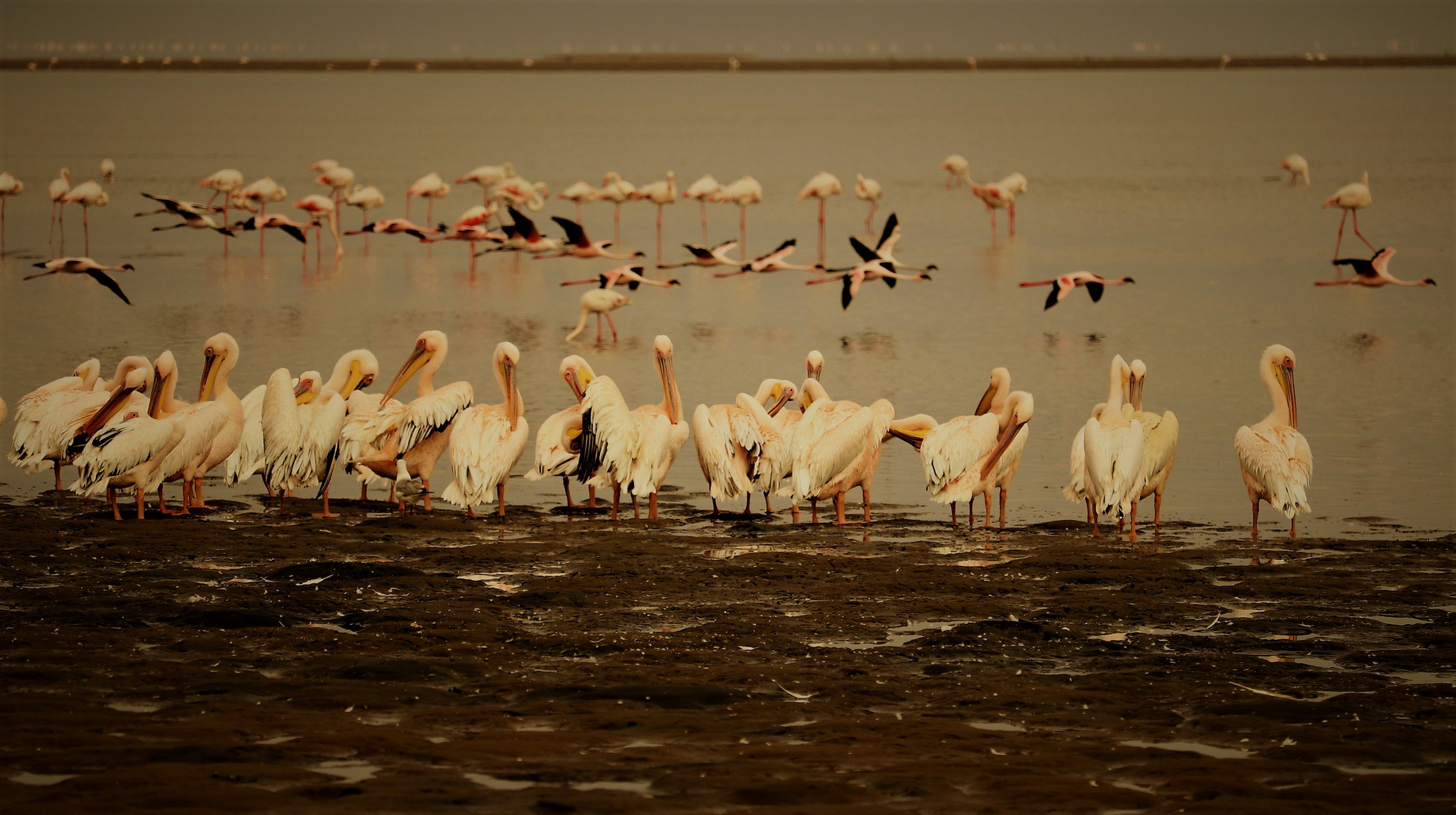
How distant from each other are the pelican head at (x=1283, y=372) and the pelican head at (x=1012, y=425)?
1492 mm

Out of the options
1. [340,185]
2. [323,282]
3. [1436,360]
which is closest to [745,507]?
[1436,360]

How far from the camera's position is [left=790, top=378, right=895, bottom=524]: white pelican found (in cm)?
948

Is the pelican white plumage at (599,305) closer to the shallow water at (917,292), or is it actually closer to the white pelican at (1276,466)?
the shallow water at (917,292)

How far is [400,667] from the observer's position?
620cm

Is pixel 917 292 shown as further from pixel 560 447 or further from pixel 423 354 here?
pixel 560 447

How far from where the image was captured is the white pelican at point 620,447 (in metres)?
9.50

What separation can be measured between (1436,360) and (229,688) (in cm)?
1271

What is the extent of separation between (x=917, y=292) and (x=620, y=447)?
1180 cm

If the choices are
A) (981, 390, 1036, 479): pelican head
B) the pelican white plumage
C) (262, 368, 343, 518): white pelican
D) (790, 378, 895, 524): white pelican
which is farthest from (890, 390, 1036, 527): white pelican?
the pelican white plumage

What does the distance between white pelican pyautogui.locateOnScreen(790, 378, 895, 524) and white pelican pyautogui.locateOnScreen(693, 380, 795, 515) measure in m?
0.14

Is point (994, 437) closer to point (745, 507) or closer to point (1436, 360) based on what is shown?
point (745, 507)

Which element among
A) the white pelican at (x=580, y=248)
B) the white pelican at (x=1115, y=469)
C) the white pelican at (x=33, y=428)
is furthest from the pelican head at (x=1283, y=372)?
the white pelican at (x=580, y=248)

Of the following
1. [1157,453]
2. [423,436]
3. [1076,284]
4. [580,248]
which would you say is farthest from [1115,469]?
[580,248]

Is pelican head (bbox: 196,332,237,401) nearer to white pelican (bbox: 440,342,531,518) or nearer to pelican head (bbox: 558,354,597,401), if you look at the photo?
white pelican (bbox: 440,342,531,518)
